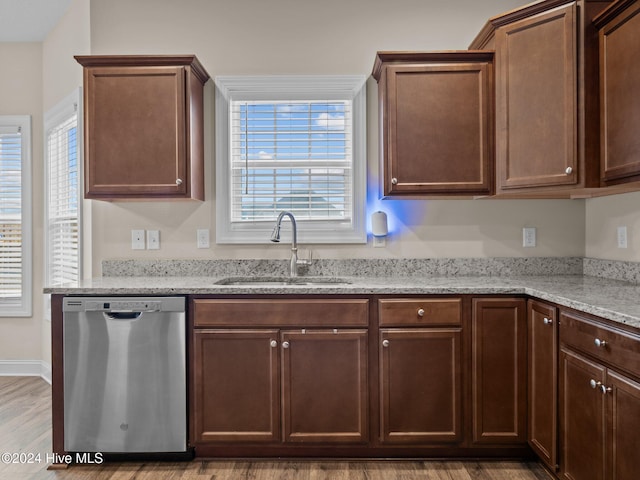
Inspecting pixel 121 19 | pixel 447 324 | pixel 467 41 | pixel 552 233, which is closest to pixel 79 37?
pixel 121 19

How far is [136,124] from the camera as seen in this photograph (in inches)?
99.1

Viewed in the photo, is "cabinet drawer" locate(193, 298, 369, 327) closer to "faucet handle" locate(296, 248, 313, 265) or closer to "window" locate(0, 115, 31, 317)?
"faucet handle" locate(296, 248, 313, 265)

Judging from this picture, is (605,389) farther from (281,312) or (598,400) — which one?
(281,312)

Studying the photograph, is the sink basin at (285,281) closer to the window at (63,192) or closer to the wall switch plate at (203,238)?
the wall switch plate at (203,238)

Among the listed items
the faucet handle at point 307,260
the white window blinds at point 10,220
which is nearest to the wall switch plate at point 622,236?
the faucet handle at point 307,260

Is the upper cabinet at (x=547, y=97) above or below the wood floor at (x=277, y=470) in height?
above

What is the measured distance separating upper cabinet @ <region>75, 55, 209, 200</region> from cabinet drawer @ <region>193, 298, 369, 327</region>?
77 cm

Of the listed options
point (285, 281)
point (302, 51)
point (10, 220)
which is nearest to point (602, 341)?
point (285, 281)

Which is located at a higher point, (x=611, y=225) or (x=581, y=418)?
(x=611, y=225)

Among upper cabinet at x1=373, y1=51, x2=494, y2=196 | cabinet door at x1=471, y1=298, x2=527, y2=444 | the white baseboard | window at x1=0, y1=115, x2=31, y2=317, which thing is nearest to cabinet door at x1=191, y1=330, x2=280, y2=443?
cabinet door at x1=471, y1=298, x2=527, y2=444

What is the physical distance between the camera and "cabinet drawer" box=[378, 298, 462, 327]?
7.38 feet

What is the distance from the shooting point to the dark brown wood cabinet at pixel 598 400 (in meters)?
1.48

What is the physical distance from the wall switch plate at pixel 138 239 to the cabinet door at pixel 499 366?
209 cm

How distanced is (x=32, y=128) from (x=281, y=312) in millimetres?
2888
